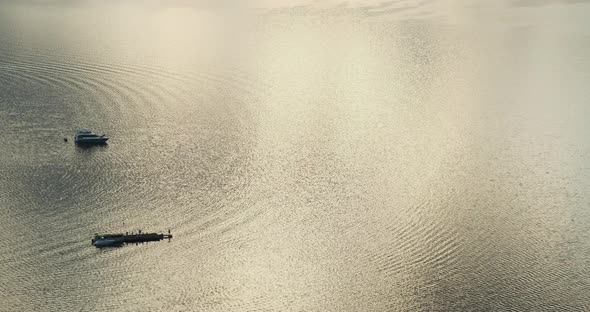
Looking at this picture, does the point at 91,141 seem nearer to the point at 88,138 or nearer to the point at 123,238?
the point at 88,138

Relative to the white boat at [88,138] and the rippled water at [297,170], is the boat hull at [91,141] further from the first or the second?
the rippled water at [297,170]

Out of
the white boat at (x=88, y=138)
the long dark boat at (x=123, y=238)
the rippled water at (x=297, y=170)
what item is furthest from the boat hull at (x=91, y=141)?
the long dark boat at (x=123, y=238)

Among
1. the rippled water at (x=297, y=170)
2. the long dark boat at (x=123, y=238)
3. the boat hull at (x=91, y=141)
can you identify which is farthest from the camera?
the boat hull at (x=91, y=141)

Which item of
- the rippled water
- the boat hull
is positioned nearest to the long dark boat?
the rippled water

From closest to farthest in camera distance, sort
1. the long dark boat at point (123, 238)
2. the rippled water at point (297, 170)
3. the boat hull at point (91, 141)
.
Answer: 1. the rippled water at point (297, 170)
2. the long dark boat at point (123, 238)
3. the boat hull at point (91, 141)

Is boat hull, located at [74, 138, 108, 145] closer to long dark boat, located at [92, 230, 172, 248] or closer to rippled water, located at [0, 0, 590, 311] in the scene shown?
rippled water, located at [0, 0, 590, 311]

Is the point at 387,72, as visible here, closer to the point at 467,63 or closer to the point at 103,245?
the point at 467,63

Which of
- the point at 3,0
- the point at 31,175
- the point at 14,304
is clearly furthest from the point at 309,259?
Result: the point at 3,0
